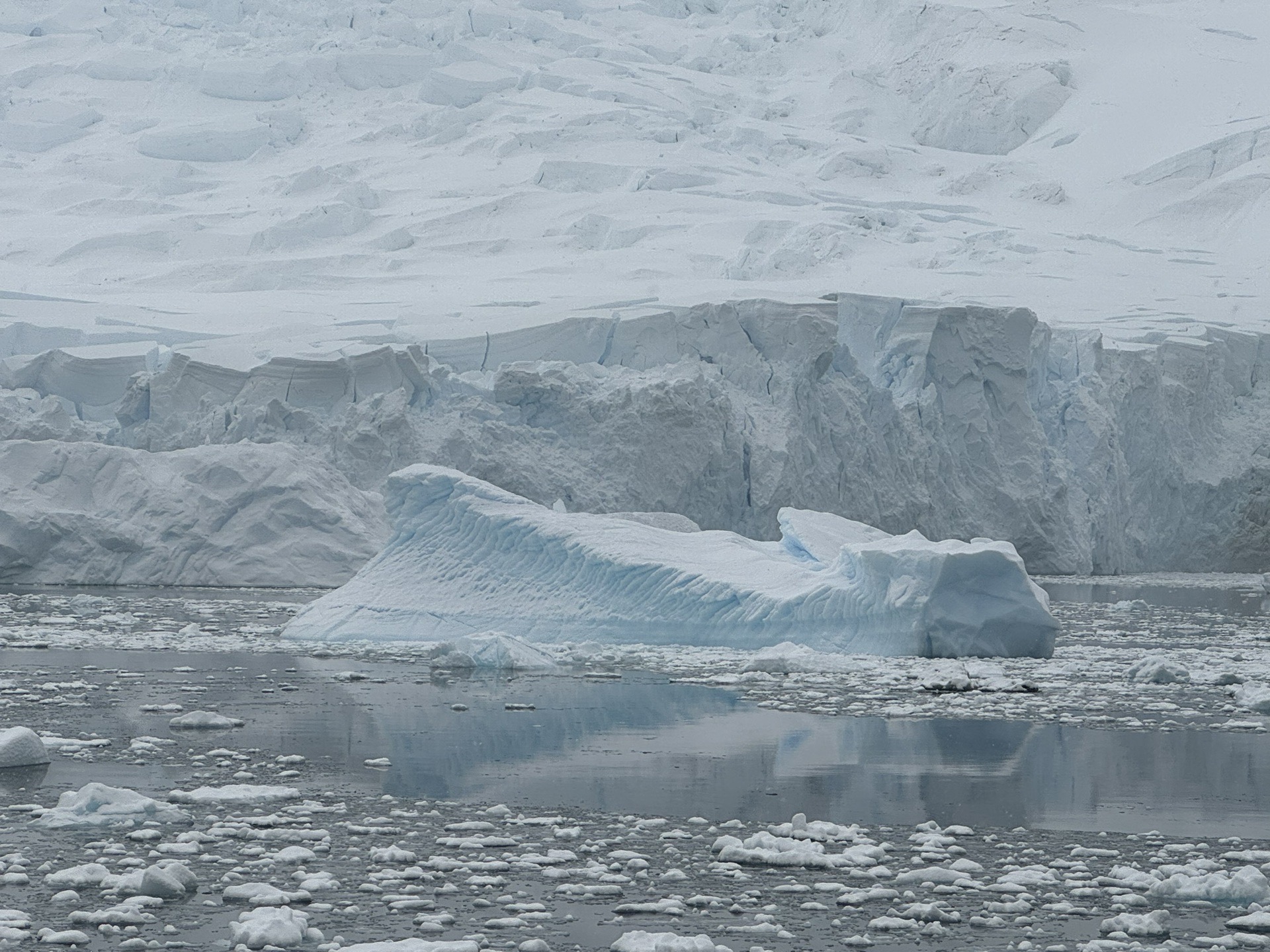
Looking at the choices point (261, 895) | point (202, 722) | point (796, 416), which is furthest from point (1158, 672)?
point (796, 416)

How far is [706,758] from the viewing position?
17.4 ft

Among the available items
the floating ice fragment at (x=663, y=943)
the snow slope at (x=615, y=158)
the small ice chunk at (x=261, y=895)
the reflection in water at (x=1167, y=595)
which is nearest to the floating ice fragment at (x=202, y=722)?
the small ice chunk at (x=261, y=895)

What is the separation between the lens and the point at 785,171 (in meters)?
29.6

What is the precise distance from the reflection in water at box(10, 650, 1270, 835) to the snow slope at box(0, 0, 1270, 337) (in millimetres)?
12326

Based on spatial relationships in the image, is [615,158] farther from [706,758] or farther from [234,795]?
[234,795]

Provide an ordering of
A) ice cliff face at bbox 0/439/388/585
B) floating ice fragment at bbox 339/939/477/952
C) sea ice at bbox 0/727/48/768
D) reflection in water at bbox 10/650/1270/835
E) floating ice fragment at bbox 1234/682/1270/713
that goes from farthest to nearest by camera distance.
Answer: ice cliff face at bbox 0/439/388/585
floating ice fragment at bbox 1234/682/1270/713
sea ice at bbox 0/727/48/768
reflection in water at bbox 10/650/1270/835
floating ice fragment at bbox 339/939/477/952

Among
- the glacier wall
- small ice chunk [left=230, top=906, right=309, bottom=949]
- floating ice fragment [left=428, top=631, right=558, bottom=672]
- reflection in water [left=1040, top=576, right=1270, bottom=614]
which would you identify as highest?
the glacier wall

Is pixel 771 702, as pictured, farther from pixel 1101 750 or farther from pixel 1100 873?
pixel 1100 873

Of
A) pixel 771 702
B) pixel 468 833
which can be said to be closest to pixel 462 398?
pixel 771 702

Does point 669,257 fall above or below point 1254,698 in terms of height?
above

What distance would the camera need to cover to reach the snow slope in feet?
75.0

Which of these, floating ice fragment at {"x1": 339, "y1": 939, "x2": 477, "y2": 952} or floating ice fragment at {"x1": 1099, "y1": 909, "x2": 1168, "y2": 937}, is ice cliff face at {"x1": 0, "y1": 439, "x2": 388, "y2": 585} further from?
floating ice fragment at {"x1": 1099, "y1": 909, "x2": 1168, "y2": 937}

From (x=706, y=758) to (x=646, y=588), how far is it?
4.27 meters

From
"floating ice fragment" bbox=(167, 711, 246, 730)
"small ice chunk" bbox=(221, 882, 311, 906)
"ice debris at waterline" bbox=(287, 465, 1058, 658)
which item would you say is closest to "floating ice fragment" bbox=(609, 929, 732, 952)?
"small ice chunk" bbox=(221, 882, 311, 906)
